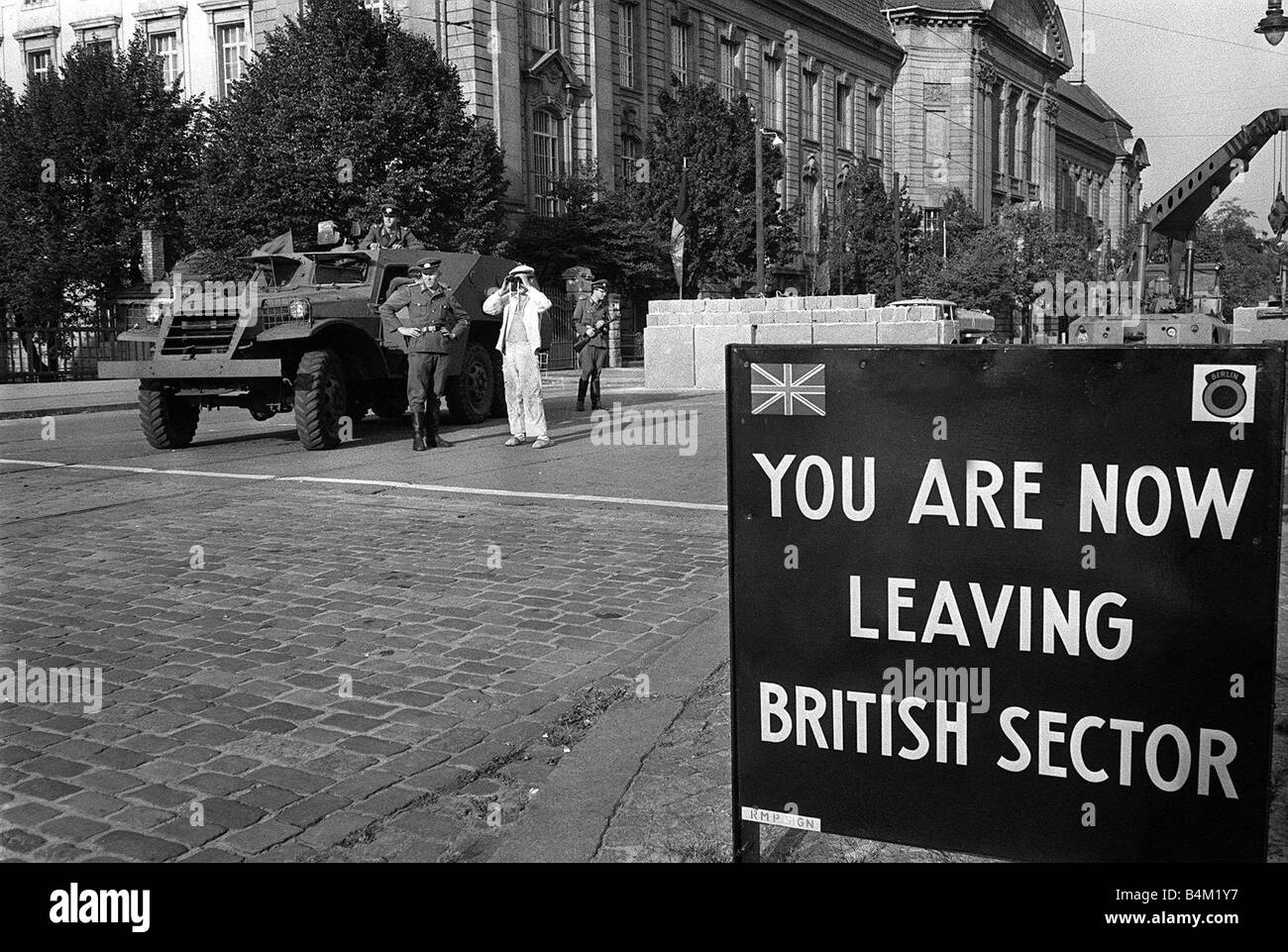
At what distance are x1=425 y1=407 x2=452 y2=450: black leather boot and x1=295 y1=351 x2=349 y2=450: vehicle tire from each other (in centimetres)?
90

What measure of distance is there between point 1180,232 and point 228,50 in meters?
31.2

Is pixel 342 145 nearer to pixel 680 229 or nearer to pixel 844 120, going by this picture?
pixel 680 229

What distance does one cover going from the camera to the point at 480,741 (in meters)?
4.23

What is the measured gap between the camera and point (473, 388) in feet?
51.0

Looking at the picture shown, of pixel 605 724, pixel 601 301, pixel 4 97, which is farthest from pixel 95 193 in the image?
pixel 605 724

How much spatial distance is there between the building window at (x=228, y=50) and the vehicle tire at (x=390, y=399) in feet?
99.6

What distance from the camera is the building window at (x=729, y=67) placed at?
52062mm

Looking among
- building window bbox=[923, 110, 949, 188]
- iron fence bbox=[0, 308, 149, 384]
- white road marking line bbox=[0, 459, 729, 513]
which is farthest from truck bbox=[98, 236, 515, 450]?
building window bbox=[923, 110, 949, 188]

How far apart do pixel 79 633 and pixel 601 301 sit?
12.0m

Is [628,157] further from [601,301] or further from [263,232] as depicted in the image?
[601,301]

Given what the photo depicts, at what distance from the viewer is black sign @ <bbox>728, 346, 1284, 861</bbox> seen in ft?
7.92

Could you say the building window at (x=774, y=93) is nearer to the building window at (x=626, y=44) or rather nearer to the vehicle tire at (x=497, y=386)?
the building window at (x=626, y=44)

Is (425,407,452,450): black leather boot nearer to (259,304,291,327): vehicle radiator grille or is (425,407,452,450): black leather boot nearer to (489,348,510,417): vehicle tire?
(259,304,291,327): vehicle radiator grille

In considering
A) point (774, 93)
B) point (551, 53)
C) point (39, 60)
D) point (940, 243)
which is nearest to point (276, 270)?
point (551, 53)
